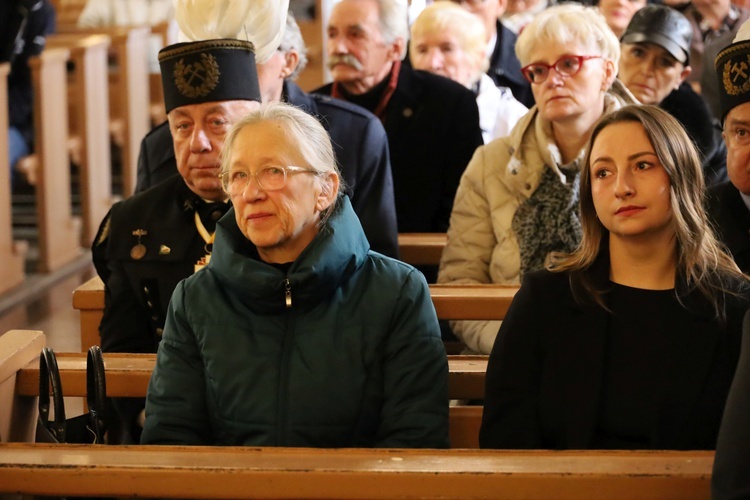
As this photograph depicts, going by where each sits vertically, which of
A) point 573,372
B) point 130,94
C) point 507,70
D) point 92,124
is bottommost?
point 573,372

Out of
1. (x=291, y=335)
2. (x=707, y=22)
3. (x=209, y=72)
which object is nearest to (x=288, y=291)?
(x=291, y=335)

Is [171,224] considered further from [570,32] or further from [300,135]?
[570,32]

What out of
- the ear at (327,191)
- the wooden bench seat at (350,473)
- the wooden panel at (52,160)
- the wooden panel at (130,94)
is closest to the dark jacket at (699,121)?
the ear at (327,191)

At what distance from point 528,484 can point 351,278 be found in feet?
2.41

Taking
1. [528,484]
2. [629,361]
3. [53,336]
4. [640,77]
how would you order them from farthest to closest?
[53,336] < [640,77] < [629,361] < [528,484]

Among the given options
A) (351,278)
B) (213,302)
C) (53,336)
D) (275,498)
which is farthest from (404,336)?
(53,336)

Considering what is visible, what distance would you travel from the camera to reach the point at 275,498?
1.83m

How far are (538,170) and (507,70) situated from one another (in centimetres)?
208

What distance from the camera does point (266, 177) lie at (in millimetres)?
2402

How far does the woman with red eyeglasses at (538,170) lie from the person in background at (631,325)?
0.81 metres

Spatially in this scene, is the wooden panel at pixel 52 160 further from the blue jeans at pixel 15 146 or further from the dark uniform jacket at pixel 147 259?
the dark uniform jacket at pixel 147 259

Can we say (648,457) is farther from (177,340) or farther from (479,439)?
(177,340)

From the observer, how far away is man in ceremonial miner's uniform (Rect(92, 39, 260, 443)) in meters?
2.90

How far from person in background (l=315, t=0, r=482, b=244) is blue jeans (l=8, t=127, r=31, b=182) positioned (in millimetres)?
2812
